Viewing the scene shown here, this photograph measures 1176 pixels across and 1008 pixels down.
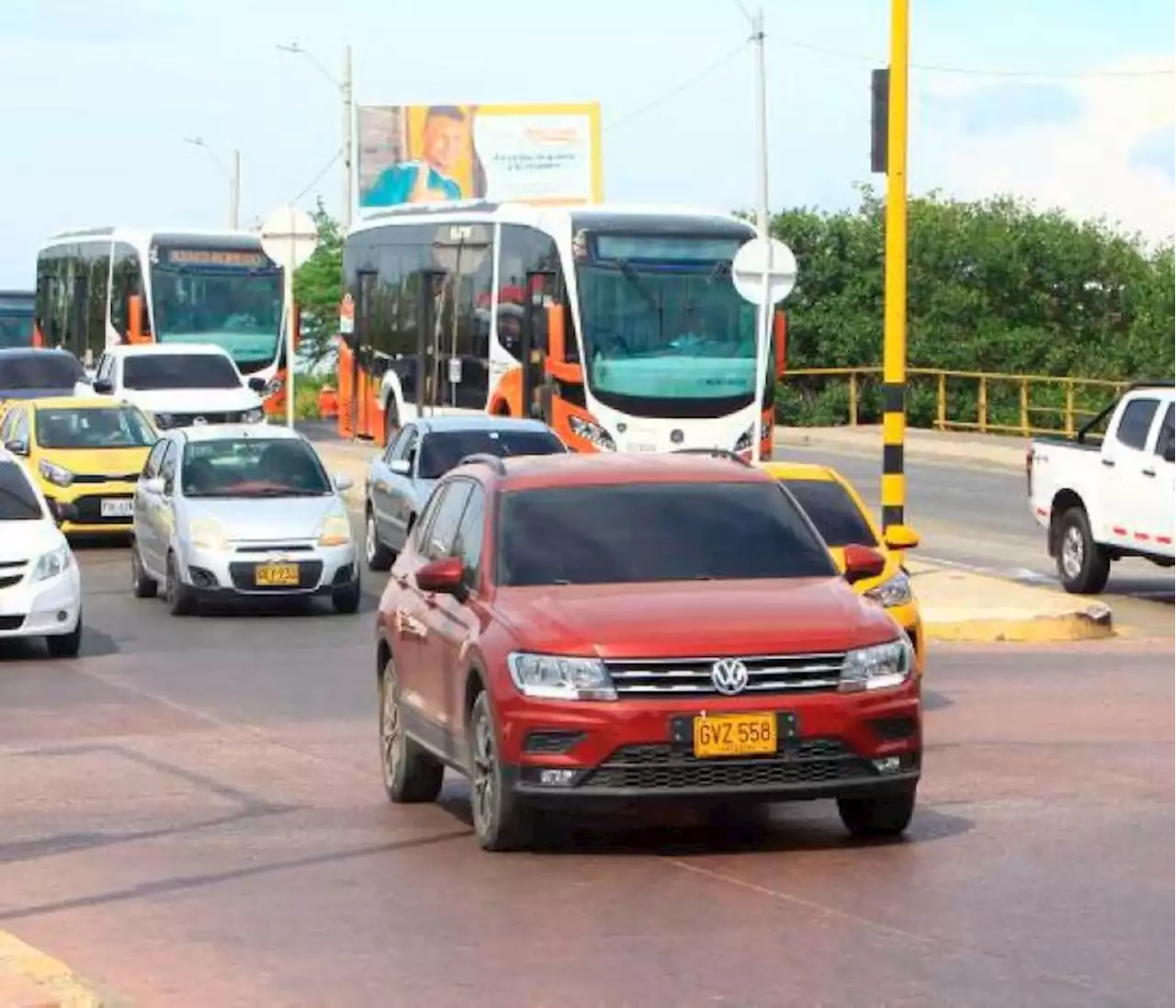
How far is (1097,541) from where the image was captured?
28.5m

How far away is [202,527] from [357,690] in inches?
251

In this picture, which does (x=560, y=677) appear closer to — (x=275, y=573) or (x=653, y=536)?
(x=653, y=536)

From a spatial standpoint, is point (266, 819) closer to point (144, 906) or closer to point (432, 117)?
point (144, 906)

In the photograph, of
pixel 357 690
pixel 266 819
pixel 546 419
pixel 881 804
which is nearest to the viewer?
pixel 881 804

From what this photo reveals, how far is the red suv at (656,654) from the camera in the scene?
1239cm

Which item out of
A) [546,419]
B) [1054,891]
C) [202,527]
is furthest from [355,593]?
[1054,891]

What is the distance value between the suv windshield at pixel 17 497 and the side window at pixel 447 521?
30.7 feet

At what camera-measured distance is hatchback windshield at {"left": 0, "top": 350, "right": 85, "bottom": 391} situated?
45031 millimetres

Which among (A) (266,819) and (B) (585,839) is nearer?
(B) (585,839)

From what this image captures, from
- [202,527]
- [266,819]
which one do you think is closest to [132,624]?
[202,527]

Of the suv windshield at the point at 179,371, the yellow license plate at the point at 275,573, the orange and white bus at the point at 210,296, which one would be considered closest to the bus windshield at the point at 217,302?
the orange and white bus at the point at 210,296

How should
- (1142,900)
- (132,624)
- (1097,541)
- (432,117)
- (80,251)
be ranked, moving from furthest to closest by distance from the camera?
(432,117) → (80,251) → (1097,541) → (132,624) → (1142,900)

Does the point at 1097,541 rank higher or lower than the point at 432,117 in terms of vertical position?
lower

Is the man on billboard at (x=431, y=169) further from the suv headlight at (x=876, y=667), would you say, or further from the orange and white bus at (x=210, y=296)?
the suv headlight at (x=876, y=667)
